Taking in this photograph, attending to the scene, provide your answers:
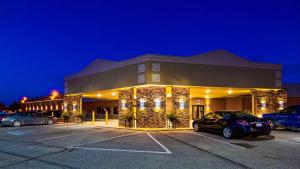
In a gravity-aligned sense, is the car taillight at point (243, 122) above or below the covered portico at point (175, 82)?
below

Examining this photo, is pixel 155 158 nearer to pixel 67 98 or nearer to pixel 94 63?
pixel 94 63

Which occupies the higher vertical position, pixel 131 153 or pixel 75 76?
pixel 75 76

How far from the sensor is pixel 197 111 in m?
36.0

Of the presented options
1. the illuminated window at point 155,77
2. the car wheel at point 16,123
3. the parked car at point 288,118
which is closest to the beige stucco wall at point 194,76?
the illuminated window at point 155,77

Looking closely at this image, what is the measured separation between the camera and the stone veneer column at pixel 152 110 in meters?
21.1

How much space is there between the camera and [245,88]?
2402 centimetres

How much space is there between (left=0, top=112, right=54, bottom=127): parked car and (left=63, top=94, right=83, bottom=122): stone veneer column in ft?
11.7

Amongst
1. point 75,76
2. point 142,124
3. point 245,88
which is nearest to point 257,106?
point 245,88

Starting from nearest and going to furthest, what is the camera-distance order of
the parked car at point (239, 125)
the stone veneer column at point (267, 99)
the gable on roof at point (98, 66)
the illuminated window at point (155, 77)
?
the parked car at point (239, 125)
the illuminated window at point (155, 77)
the stone veneer column at point (267, 99)
the gable on roof at point (98, 66)

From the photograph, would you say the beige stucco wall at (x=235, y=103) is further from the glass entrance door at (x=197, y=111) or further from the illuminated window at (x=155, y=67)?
the illuminated window at (x=155, y=67)

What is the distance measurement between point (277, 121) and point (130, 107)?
10.6 m

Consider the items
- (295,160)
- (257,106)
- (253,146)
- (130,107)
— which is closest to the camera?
(295,160)

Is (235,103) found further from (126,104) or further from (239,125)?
(239,125)

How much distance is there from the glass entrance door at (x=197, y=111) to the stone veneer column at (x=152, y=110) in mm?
15234
